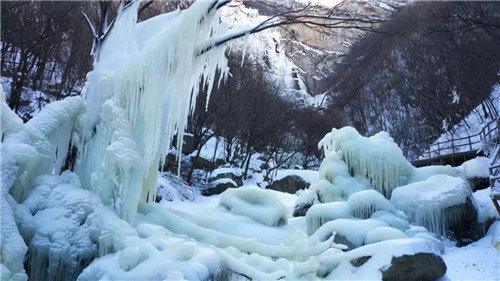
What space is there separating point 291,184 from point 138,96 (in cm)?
1453

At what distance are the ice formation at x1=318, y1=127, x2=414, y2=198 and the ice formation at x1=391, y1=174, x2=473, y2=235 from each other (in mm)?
1740

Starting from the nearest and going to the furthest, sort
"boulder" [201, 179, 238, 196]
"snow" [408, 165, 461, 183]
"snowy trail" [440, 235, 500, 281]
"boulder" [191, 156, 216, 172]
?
"snowy trail" [440, 235, 500, 281] → "snow" [408, 165, 461, 183] → "boulder" [201, 179, 238, 196] → "boulder" [191, 156, 216, 172]

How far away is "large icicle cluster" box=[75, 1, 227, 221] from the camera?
17.2 feet

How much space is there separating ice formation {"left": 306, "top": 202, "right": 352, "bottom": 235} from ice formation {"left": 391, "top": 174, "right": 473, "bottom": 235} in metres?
1.76

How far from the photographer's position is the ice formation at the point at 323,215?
10.4 meters

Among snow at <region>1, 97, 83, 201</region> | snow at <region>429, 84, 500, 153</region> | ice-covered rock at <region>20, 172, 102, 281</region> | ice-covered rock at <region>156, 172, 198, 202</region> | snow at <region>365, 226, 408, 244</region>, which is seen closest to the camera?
ice-covered rock at <region>20, 172, 102, 281</region>

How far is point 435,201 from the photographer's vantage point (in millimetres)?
10453

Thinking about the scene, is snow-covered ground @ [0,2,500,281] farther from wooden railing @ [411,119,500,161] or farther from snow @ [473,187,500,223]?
wooden railing @ [411,119,500,161]

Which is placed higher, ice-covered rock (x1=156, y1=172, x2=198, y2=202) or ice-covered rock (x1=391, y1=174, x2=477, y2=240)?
ice-covered rock (x1=391, y1=174, x2=477, y2=240)

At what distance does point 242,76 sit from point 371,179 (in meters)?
9.85

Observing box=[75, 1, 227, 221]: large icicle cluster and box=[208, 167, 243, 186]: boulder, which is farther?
box=[208, 167, 243, 186]: boulder

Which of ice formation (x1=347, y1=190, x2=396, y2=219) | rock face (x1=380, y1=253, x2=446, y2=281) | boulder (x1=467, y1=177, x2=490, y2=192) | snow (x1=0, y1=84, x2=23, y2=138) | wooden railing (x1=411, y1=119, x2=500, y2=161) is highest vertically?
wooden railing (x1=411, y1=119, x2=500, y2=161)

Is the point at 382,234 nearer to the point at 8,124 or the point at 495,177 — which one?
the point at 495,177

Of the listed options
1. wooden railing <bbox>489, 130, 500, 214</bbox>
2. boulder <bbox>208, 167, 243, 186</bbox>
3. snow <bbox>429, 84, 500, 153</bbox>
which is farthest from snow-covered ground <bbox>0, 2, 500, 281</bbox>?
snow <bbox>429, 84, 500, 153</bbox>
